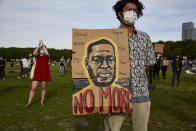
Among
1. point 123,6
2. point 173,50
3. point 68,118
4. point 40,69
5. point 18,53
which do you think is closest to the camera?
point 123,6

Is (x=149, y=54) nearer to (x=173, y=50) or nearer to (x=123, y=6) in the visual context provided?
(x=123, y=6)

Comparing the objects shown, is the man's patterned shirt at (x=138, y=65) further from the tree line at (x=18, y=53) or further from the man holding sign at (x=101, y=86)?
the tree line at (x=18, y=53)

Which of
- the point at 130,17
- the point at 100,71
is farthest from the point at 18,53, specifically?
the point at 100,71

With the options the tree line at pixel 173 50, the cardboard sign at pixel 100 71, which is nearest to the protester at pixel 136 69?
the cardboard sign at pixel 100 71

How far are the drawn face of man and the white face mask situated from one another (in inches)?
17.5

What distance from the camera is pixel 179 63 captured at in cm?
1140

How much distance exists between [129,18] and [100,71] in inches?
30.0

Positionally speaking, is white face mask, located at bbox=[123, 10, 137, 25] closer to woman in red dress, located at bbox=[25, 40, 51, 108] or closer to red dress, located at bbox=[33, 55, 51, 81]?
woman in red dress, located at bbox=[25, 40, 51, 108]

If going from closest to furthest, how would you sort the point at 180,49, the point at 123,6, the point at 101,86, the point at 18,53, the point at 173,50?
1. the point at 101,86
2. the point at 123,6
3. the point at 180,49
4. the point at 173,50
5. the point at 18,53

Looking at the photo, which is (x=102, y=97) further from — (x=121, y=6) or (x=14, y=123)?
(x=14, y=123)

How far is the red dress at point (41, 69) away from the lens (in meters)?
6.30

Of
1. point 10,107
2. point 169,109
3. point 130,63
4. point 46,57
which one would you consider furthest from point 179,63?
point 130,63

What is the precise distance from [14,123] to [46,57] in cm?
254

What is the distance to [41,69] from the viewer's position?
6.42m
